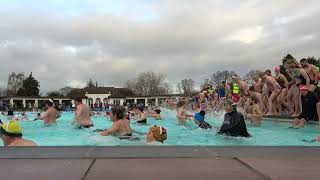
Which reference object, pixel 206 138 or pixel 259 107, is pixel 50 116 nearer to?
pixel 259 107

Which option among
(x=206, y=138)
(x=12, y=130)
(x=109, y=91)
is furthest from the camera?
(x=109, y=91)

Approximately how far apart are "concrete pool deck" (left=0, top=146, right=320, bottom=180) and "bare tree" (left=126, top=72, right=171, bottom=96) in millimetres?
130393

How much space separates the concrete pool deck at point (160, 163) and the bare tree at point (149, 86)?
428 feet

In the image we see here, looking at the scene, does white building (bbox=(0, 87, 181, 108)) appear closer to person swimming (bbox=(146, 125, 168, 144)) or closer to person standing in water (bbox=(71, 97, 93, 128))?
person standing in water (bbox=(71, 97, 93, 128))

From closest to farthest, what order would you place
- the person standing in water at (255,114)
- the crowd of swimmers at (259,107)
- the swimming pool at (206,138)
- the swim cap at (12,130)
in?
the swim cap at (12,130) < the swimming pool at (206,138) < the crowd of swimmers at (259,107) < the person standing in water at (255,114)

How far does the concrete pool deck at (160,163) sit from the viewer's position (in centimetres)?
495

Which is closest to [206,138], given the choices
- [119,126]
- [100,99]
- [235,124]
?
[235,124]

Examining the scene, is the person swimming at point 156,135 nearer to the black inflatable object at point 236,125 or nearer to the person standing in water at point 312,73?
the black inflatable object at point 236,125

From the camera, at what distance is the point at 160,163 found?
5.70 m

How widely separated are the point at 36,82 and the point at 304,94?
446 feet

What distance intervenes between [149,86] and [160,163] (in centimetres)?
13572

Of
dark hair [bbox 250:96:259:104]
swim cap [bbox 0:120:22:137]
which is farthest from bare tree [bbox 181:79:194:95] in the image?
swim cap [bbox 0:120:22:137]

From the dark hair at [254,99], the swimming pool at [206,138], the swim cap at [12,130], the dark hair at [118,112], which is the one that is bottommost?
the swimming pool at [206,138]

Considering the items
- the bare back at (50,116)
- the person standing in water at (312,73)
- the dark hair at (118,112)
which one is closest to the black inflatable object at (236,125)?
the dark hair at (118,112)
